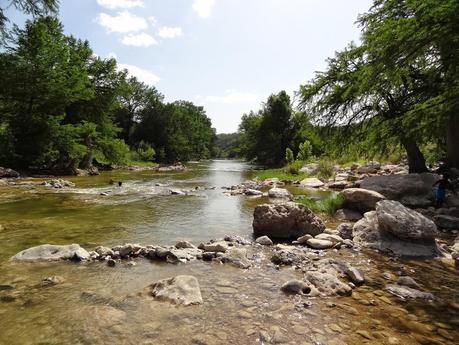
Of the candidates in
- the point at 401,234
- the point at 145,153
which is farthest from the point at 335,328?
the point at 145,153

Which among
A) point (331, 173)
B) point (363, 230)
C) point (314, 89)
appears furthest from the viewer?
point (331, 173)

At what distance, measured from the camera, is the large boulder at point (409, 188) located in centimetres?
1494

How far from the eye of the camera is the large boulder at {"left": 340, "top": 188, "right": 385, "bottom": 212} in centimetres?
1314

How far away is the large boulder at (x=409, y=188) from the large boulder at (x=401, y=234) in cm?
625

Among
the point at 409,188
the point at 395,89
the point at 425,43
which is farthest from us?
the point at 395,89

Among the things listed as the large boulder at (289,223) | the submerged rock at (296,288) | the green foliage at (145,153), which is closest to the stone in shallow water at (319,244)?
the large boulder at (289,223)

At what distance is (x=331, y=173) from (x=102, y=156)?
1096 inches

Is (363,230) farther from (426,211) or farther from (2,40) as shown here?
(2,40)

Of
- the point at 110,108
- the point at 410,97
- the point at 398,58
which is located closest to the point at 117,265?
the point at 398,58

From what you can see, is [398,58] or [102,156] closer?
[398,58]

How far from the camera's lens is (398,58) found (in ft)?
28.5

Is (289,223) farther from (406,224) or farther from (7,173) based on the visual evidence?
(7,173)

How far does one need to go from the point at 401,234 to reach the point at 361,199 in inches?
173

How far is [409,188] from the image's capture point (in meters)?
15.4
